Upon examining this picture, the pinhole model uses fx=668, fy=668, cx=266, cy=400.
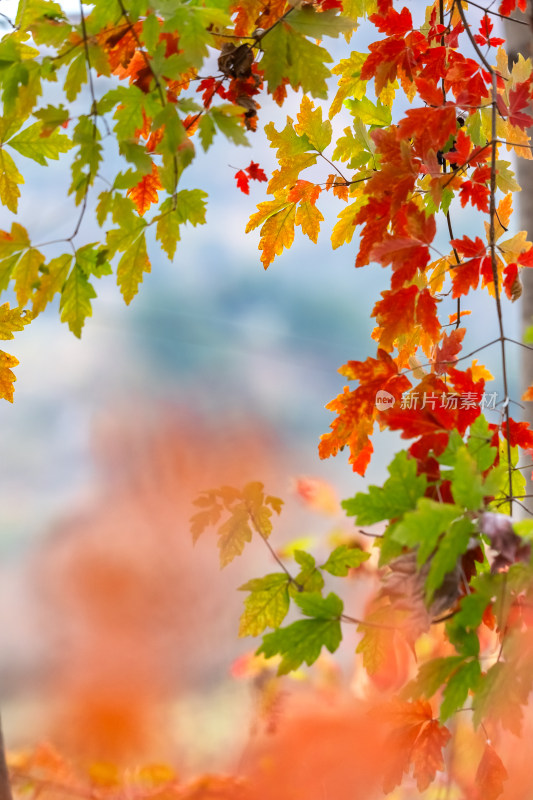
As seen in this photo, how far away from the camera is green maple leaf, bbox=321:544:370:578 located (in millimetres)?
622

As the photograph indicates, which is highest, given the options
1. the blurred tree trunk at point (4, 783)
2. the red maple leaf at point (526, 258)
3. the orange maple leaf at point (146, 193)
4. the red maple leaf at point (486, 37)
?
the red maple leaf at point (486, 37)

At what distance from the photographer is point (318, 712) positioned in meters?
1.51

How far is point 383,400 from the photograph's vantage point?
740 millimetres

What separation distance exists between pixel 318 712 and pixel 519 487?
3.37ft

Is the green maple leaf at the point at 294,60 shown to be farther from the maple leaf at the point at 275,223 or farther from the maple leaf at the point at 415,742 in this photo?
the maple leaf at the point at 415,742

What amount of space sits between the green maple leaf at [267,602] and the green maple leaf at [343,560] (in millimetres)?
44

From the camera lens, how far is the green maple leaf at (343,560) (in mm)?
622

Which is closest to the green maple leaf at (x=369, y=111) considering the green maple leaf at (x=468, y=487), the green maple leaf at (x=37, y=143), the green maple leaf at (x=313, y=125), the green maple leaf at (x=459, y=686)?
the green maple leaf at (x=313, y=125)

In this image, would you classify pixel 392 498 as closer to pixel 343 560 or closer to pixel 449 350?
pixel 343 560

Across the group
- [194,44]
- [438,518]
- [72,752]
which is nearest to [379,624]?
[438,518]

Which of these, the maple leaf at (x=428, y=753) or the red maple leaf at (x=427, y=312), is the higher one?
the red maple leaf at (x=427, y=312)

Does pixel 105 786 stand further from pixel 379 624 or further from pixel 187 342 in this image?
pixel 187 342

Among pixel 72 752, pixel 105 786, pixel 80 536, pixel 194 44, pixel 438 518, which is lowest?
pixel 72 752

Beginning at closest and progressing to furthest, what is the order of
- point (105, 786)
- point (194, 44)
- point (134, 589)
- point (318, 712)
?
point (194, 44)
point (105, 786)
point (318, 712)
point (134, 589)
